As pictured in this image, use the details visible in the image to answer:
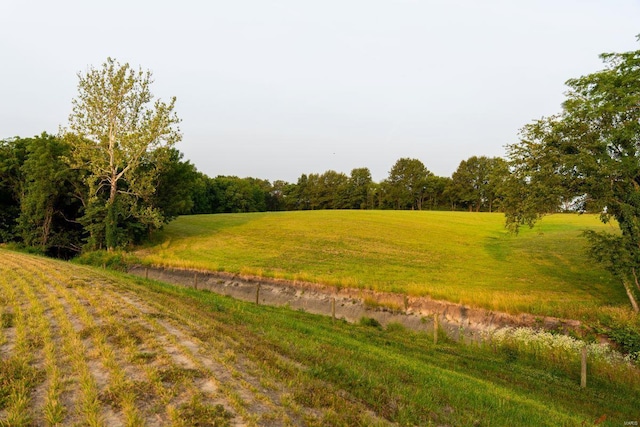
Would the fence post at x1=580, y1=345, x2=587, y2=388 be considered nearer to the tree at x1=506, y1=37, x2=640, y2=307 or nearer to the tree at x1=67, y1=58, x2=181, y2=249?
the tree at x1=506, y1=37, x2=640, y2=307

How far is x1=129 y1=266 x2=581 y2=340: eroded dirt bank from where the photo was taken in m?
17.8

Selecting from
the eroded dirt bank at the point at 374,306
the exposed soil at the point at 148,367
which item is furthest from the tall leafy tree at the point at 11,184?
the exposed soil at the point at 148,367

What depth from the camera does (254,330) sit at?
34.6 ft

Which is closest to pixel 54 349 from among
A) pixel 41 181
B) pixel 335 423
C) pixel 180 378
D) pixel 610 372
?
pixel 180 378

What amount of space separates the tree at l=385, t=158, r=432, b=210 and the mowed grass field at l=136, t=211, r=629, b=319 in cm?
6493

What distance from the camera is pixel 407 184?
122m

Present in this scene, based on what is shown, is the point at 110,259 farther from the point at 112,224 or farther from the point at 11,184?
the point at 11,184

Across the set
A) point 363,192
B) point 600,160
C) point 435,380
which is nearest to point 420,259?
point 600,160

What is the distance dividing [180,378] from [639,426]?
36.5 ft

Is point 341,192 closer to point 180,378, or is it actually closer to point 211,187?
point 211,187

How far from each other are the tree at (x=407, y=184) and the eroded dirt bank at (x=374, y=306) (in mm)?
98307

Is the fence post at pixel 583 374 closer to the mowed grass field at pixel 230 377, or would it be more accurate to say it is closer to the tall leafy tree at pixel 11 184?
the mowed grass field at pixel 230 377

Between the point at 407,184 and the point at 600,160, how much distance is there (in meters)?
106

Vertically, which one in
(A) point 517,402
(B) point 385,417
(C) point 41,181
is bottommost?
(A) point 517,402
